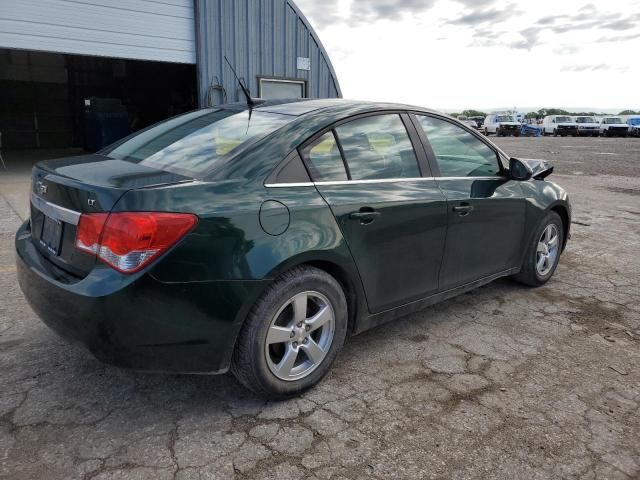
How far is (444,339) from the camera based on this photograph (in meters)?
3.37

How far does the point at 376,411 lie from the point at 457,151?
1.95 metres

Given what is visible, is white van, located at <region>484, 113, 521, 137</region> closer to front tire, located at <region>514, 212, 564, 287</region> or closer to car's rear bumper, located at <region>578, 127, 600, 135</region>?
car's rear bumper, located at <region>578, 127, 600, 135</region>

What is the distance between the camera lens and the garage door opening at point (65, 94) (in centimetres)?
1838

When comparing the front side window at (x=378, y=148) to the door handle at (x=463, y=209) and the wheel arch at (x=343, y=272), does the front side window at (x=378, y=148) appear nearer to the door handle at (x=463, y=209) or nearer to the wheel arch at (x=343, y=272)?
the door handle at (x=463, y=209)

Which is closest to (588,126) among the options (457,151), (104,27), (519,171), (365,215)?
(104,27)

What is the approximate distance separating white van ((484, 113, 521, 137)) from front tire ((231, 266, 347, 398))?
42181 millimetres

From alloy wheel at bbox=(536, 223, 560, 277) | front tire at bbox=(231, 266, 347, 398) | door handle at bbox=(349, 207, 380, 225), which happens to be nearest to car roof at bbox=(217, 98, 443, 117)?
door handle at bbox=(349, 207, 380, 225)

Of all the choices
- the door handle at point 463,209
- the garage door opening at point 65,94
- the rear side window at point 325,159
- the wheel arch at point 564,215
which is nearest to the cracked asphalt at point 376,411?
the door handle at point 463,209

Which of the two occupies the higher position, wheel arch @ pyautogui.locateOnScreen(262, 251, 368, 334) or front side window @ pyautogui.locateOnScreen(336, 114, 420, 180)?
front side window @ pyautogui.locateOnScreen(336, 114, 420, 180)

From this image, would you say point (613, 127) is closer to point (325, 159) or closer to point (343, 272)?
point (325, 159)

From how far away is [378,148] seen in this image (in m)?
3.04

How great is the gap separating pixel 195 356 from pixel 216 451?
42 centimetres

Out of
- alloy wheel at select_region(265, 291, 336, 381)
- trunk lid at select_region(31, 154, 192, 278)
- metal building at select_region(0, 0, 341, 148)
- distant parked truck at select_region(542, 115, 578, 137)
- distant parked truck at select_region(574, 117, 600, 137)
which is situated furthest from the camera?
distant parked truck at select_region(542, 115, 578, 137)

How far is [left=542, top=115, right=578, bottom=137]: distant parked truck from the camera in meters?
40.6
